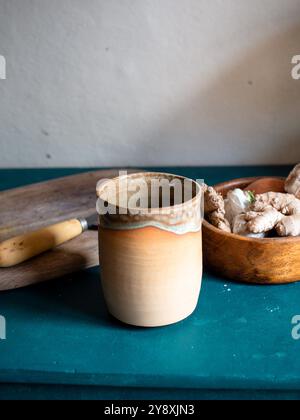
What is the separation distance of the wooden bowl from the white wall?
1.56 ft

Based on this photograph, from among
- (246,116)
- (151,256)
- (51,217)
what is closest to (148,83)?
(246,116)

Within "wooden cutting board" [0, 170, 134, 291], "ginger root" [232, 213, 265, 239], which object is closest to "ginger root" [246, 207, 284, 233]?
"ginger root" [232, 213, 265, 239]

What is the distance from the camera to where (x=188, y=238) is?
1.68 feet

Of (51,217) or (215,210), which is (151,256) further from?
(51,217)

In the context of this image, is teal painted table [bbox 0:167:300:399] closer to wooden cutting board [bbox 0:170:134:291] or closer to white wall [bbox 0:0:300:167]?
wooden cutting board [bbox 0:170:134:291]

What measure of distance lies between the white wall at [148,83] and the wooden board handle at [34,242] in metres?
0.42

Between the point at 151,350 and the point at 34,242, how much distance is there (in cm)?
22

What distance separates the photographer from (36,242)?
2.11ft

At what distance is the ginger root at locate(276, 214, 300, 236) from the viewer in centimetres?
60

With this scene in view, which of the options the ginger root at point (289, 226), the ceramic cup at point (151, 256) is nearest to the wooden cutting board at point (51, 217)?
the ceramic cup at point (151, 256)

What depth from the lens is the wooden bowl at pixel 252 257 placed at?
583mm
